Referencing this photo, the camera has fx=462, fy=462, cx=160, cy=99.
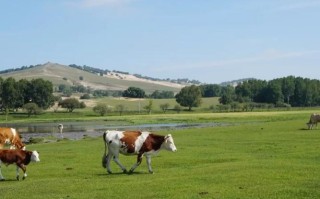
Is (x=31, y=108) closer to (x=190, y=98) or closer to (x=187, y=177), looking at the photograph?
(x=190, y=98)

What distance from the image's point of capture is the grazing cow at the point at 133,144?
2395cm

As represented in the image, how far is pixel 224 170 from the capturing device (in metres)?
22.4

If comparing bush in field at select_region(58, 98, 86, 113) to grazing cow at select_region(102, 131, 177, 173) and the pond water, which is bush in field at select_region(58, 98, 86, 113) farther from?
grazing cow at select_region(102, 131, 177, 173)

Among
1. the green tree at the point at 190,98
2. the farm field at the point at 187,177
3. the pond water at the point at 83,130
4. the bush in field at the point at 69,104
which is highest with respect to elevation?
the green tree at the point at 190,98

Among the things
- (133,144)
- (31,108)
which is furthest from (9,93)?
(133,144)

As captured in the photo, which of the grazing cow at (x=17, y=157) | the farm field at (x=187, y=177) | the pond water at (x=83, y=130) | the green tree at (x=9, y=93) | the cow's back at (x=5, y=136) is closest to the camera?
the farm field at (x=187, y=177)

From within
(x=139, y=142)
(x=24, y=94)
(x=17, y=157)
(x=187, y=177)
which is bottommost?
(x=187, y=177)

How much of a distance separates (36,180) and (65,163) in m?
6.63

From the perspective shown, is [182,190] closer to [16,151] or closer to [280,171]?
[280,171]

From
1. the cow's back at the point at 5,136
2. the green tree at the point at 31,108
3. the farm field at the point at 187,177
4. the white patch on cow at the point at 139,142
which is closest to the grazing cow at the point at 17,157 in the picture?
the farm field at the point at 187,177

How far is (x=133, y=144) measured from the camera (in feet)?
78.5

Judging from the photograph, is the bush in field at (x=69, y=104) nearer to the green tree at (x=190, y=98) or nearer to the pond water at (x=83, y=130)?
the green tree at (x=190, y=98)

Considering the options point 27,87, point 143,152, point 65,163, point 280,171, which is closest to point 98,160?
point 65,163

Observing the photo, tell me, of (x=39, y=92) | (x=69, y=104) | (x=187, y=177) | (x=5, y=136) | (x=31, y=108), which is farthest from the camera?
(x=69, y=104)
